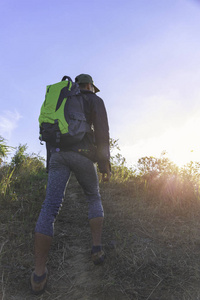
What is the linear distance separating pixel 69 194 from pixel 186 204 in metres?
2.34

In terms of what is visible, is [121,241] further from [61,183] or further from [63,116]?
[63,116]

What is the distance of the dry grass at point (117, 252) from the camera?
2.40 meters

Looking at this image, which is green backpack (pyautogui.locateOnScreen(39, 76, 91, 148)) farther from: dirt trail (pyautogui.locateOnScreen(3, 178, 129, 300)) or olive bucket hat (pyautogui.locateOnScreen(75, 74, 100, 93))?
dirt trail (pyautogui.locateOnScreen(3, 178, 129, 300))

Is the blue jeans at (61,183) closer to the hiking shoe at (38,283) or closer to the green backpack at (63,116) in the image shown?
the green backpack at (63,116)

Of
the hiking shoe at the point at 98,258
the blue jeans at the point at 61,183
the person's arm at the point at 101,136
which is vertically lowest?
the hiking shoe at the point at 98,258

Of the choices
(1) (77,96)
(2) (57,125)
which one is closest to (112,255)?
(2) (57,125)

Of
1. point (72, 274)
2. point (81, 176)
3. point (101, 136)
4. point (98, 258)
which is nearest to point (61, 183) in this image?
point (81, 176)

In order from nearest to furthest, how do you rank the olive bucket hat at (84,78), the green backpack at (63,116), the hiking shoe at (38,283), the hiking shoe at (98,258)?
the hiking shoe at (38,283) → the green backpack at (63,116) → the hiking shoe at (98,258) → the olive bucket hat at (84,78)

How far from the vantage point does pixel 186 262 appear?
275cm

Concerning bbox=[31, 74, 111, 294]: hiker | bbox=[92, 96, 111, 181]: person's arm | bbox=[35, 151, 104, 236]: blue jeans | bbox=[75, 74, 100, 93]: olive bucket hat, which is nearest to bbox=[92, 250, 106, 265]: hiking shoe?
bbox=[31, 74, 111, 294]: hiker

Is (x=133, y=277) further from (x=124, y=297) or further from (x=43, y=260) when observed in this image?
(x=43, y=260)

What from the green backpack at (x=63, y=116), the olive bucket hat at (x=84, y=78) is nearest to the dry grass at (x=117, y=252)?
the green backpack at (x=63, y=116)

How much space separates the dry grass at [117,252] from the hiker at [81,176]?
0.25 metres

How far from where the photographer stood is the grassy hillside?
2.43m
